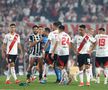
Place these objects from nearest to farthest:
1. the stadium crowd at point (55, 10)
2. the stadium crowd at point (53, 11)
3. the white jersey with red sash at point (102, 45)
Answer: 1. the white jersey with red sash at point (102, 45)
2. the stadium crowd at point (53, 11)
3. the stadium crowd at point (55, 10)

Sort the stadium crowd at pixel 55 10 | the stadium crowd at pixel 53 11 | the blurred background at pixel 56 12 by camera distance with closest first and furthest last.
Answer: the blurred background at pixel 56 12
the stadium crowd at pixel 53 11
the stadium crowd at pixel 55 10

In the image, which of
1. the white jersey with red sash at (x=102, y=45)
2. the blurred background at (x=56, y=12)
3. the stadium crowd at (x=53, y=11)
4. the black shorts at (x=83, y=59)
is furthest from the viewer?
the stadium crowd at (x=53, y=11)

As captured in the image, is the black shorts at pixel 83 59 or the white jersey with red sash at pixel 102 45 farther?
the white jersey with red sash at pixel 102 45

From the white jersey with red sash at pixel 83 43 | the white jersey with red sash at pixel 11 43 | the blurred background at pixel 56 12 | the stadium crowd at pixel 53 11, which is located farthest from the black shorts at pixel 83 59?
the stadium crowd at pixel 53 11

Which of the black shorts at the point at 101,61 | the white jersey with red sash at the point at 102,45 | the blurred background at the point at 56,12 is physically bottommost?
the black shorts at the point at 101,61

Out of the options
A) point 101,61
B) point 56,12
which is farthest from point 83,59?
point 56,12

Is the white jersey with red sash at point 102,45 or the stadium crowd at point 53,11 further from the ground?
the stadium crowd at point 53,11

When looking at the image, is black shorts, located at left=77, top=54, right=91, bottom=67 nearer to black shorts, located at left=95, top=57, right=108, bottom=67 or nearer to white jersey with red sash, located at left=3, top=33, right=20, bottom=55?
black shorts, located at left=95, top=57, right=108, bottom=67

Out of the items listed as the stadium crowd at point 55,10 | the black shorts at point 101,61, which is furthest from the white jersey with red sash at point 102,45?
the stadium crowd at point 55,10

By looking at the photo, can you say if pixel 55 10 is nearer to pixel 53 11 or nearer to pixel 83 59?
pixel 53 11

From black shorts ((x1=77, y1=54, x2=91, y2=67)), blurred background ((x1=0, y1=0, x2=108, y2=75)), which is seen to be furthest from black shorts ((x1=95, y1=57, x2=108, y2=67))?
blurred background ((x1=0, y1=0, x2=108, y2=75))

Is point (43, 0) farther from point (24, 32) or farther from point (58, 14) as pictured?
point (24, 32)

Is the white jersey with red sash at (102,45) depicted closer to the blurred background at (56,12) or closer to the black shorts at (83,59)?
the black shorts at (83,59)

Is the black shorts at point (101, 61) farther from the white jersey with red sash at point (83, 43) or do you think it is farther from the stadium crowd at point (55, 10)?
the stadium crowd at point (55, 10)
